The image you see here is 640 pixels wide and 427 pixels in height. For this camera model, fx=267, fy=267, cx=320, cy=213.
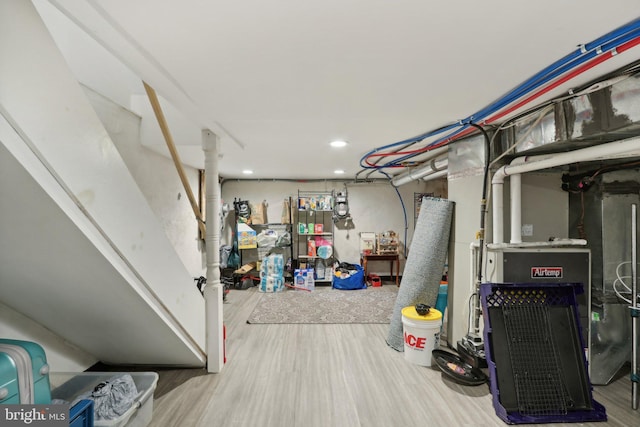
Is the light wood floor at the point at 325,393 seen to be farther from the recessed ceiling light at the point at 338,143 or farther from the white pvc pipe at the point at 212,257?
the recessed ceiling light at the point at 338,143

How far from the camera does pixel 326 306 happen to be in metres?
3.99

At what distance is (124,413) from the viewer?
1521 millimetres

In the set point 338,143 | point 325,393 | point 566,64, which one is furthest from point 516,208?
point 325,393

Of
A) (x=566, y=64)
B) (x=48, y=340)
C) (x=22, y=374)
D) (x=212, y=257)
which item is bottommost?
(x=48, y=340)

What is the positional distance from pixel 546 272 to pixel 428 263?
91 cm

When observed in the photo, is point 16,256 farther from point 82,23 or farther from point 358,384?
point 358,384

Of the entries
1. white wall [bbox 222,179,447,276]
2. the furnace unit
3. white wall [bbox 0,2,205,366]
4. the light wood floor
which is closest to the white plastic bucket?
the light wood floor

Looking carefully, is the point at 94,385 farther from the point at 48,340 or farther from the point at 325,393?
the point at 325,393

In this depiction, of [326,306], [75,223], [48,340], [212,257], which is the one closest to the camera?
[75,223]

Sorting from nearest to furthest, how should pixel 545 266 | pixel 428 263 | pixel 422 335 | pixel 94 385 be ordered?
1. pixel 94 385
2. pixel 545 266
3. pixel 422 335
4. pixel 428 263

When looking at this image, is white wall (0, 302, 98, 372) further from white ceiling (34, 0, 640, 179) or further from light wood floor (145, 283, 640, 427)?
white ceiling (34, 0, 640, 179)

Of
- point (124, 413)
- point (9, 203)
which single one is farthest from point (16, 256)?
point (124, 413)

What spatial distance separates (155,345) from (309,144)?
2.25m

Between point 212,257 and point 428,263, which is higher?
point 212,257
